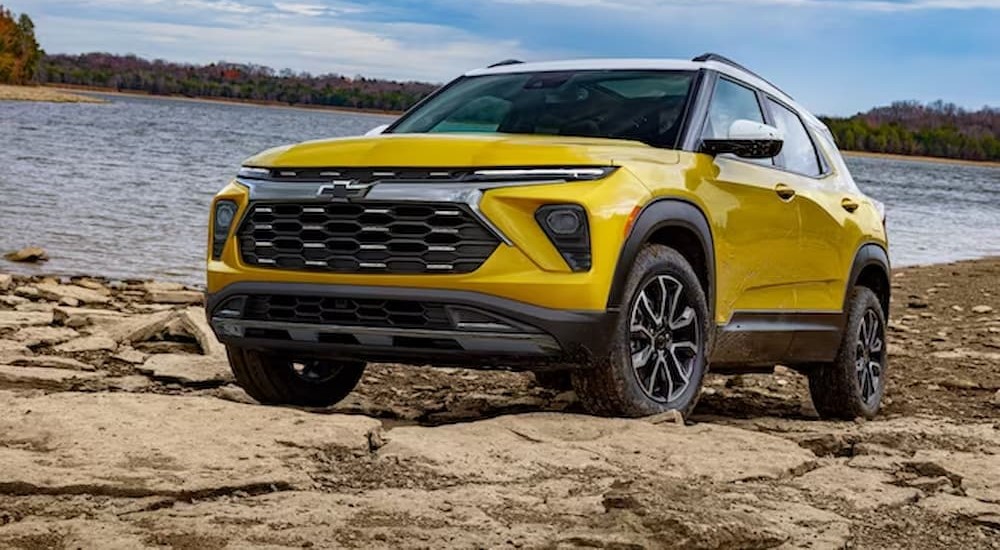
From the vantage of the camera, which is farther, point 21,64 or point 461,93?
point 21,64

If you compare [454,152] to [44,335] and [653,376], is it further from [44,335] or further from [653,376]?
[44,335]

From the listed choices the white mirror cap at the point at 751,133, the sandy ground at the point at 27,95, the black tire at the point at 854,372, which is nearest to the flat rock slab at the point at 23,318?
the black tire at the point at 854,372

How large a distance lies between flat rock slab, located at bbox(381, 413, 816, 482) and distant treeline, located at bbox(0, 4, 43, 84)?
139 m

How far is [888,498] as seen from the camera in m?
4.77

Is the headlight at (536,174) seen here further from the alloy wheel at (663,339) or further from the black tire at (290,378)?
the black tire at (290,378)

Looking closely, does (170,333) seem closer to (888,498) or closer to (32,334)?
(32,334)

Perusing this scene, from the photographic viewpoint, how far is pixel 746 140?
19.5 ft

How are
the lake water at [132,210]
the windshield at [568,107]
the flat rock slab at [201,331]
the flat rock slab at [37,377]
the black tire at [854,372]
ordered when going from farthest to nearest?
the lake water at [132,210] → the flat rock slab at [201,331] → the black tire at [854,372] → the flat rock slab at [37,377] → the windshield at [568,107]

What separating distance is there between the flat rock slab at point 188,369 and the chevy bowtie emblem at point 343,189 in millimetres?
2109

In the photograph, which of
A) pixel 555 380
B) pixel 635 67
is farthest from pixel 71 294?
pixel 635 67

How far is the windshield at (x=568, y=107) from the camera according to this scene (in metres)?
6.17

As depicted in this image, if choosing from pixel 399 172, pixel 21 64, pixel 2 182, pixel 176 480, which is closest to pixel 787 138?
pixel 399 172

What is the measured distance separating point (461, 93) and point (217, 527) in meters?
3.61

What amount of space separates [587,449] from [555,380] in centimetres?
234
